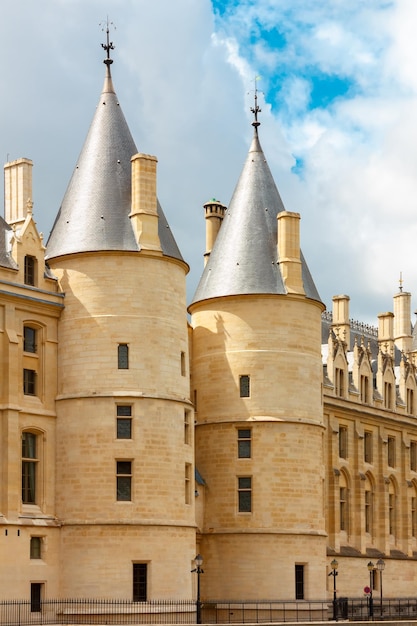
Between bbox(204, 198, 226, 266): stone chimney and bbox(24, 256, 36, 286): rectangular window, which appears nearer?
bbox(24, 256, 36, 286): rectangular window

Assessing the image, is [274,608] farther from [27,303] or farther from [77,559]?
[27,303]

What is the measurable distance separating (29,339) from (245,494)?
14.1 metres

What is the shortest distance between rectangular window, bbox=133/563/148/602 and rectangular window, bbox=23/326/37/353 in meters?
10.2

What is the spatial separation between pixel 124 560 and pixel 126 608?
197 cm

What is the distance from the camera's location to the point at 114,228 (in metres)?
61.0

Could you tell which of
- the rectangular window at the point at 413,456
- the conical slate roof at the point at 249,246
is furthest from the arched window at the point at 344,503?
the conical slate roof at the point at 249,246

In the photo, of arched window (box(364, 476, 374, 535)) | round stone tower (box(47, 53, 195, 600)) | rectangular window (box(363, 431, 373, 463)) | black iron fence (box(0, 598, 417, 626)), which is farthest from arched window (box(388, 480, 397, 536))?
round stone tower (box(47, 53, 195, 600))

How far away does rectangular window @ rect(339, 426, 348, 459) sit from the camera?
3248 inches

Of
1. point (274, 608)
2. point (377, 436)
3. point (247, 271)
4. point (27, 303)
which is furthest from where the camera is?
point (377, 436)

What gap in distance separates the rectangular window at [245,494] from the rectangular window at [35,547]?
40.1 ft

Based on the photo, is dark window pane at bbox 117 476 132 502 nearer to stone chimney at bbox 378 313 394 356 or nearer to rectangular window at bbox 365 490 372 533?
rectangular window at bbox 365 490 372 533

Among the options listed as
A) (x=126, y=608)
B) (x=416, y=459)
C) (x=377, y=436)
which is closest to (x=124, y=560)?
(x=126, y=608)

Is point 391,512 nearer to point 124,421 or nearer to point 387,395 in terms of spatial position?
point 387,395

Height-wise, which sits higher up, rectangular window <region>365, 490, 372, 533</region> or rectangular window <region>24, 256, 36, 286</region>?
rectangular window <region>24, 256, 36, 286</region>
